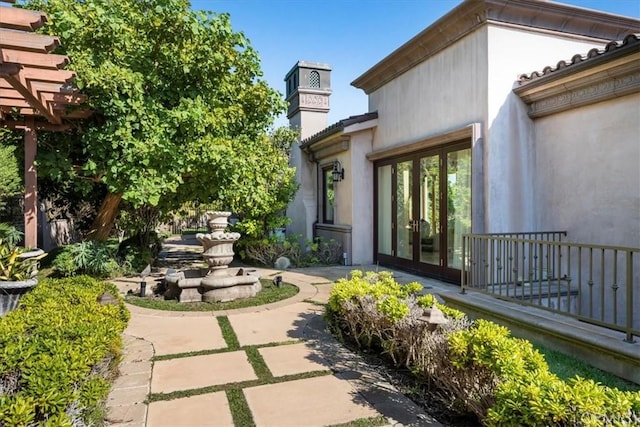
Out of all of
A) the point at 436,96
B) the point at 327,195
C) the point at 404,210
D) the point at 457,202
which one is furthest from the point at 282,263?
the point at 436,96

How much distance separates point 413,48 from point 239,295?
5950 mm

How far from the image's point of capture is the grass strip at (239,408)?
2.65 metres

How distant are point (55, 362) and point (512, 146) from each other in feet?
21.4

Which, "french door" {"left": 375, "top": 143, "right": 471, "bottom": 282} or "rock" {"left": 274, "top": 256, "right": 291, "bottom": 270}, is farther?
"rock" {"left": 274, "top": 256, "right": 291, "bottom": 270}

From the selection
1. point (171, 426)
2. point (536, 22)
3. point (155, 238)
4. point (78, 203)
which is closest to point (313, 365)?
point (171, 426)

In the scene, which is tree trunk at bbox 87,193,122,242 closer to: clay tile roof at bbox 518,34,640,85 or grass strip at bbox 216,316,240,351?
grass strip at bbox 216,316,240,351

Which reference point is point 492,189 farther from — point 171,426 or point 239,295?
point 171,426

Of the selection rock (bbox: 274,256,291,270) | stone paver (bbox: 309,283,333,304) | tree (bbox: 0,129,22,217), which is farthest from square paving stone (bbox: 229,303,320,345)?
tree (bbox: 0,129,22,217)

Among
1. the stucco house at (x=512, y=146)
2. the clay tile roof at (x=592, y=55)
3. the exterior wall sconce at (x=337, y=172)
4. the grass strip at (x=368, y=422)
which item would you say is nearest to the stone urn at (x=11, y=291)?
the grass strip at (x=368, y=422)

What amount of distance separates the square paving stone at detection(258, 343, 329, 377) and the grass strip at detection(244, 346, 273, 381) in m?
0.04

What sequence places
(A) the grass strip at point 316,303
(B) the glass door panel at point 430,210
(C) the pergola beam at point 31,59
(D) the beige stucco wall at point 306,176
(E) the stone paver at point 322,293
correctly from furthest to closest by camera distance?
(D) the beige stucco wall at point 306,176 → (B) the glass door panel at point 430,210 → (E) the stone paver at point 322,293 → (A) the grass strip at point 316,303 → (C) the pergola beam at point 31,59

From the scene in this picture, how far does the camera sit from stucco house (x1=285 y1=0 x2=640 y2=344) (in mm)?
5086

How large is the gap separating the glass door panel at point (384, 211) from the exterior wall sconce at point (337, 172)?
1077 mm

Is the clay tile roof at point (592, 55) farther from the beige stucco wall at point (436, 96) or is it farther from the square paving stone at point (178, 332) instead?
the square paving stone at point (178, 332)
